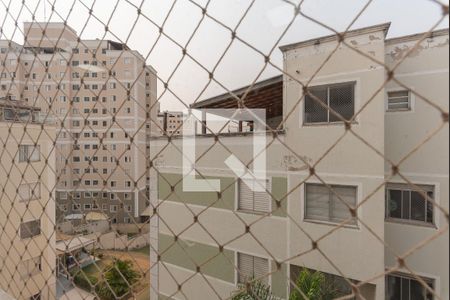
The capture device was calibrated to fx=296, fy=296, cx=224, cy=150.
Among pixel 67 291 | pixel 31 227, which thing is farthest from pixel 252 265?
pixel 31 227

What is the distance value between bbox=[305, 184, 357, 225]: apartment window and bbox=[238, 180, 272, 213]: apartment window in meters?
0.31

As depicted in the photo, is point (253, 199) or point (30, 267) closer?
point (30, 267)

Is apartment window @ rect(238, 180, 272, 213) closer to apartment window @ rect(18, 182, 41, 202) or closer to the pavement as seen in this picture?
the pavement

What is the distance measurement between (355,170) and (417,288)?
0.93 meters

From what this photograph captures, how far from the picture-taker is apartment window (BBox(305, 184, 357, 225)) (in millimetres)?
2074

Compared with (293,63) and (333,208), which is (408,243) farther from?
(293,63)

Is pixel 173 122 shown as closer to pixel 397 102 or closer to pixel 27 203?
pixel 27 203

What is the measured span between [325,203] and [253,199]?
0.56 meters

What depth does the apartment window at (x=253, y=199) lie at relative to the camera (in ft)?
7.72

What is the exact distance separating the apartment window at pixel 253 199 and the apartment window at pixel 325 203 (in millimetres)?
308

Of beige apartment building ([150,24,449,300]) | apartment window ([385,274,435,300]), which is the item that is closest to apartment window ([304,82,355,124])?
beige apartment building ([150,24,449,300])

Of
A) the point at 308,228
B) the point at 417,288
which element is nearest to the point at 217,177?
the point at 308,228

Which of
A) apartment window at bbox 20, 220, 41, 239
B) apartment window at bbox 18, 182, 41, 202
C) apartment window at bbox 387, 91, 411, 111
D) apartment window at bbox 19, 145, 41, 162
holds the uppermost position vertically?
apartment window at bbox 387, 91, 411, 111

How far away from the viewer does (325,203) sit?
214cm
